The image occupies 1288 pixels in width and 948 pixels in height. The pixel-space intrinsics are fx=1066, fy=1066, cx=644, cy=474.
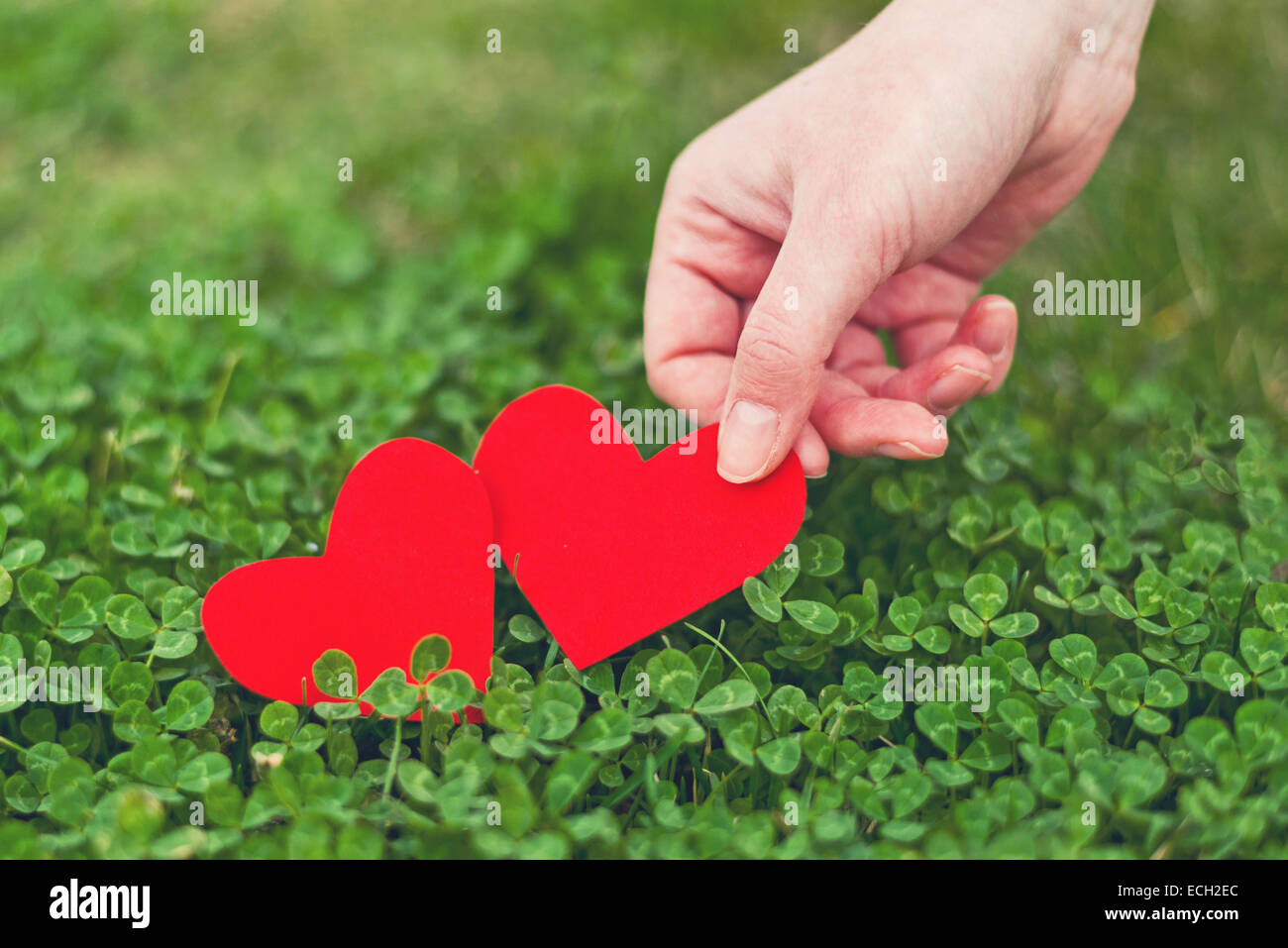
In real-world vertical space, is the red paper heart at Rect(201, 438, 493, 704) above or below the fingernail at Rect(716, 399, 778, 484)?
below

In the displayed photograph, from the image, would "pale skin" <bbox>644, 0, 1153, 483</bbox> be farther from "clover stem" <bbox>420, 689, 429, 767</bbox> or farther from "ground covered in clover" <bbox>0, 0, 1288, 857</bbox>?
"clover stem" <bbox>420, 689, 429, 767</bbox>

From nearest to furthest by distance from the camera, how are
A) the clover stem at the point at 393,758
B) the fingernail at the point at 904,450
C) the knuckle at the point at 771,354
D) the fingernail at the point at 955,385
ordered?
the clover stem at the point at 393,758, the knuckle at the point at 771,354, the fingernail at the point at 904,450, the fingernail at the point at 955,385

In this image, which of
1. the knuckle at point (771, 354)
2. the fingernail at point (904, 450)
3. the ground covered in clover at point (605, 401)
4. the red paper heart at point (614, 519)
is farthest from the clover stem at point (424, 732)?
the fingernail at point (904, 450)

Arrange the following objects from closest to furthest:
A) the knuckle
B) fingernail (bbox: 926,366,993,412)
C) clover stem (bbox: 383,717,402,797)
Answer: clover stem (bbox: 383,717,402,797) → the knuckle → fingernail (bbox: 926,366,993,412)

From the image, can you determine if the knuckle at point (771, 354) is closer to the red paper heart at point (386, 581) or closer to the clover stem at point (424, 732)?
the red paper heart at point (386, 581)

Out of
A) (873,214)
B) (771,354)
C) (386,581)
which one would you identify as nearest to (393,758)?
(386,581)

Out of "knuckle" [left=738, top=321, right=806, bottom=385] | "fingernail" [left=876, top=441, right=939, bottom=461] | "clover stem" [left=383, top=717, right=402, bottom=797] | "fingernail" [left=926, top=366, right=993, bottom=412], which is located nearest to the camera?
"clover stem" [left=383, top=717, right=402, bottom=797]

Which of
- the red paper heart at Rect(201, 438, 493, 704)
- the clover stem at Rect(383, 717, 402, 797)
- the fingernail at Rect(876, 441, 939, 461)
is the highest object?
the fingernail at Rect(876, 441, 939, 461)

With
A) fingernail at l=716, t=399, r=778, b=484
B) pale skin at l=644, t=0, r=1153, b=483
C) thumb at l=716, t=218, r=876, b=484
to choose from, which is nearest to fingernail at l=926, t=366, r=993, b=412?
pale skin at l=644, t=0, r=1153, b=483

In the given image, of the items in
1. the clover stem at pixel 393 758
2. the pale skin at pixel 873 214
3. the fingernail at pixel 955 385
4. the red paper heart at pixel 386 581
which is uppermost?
the pale skin at pixel 873 214
